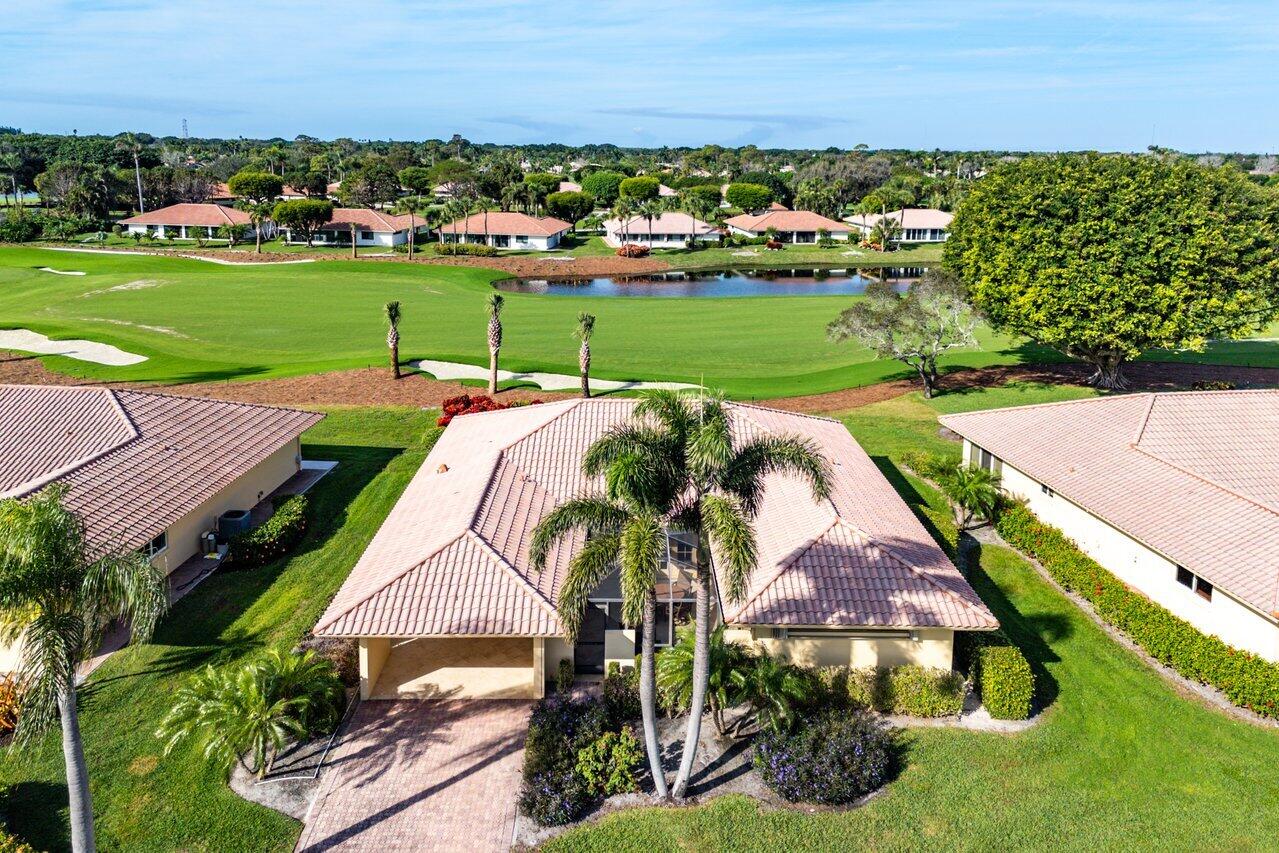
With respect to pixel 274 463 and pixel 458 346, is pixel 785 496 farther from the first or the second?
pixel 458 346

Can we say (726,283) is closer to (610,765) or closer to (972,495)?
(972,495)

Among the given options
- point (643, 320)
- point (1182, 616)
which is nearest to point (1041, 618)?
point (1182, 616)

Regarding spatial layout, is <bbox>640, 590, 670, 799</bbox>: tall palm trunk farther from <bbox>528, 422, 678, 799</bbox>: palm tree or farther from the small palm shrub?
the small palm shrub

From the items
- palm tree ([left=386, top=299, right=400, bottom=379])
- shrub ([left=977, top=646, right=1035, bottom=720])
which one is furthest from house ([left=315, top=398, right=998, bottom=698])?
palm tree ([left=386, top=299, right=400, bottom=379])

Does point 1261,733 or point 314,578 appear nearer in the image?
point 1261,733

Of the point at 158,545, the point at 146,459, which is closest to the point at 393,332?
the point at 146,459

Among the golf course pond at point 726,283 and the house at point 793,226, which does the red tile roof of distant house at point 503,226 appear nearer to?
the golf course pond at point 726,283
